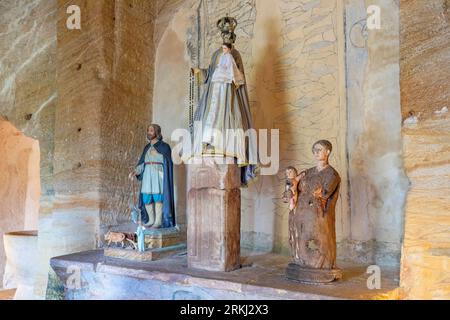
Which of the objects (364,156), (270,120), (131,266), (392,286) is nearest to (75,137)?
(131,266)

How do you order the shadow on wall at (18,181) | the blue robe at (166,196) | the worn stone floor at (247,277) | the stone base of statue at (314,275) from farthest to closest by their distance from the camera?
the shadow on wall at (18,181) → the blue robe at (166,196) → the stone base of statue at (314,275) → the worn stone floor at (247,277)

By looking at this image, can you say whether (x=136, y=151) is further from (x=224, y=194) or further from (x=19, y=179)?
(x=19, y=179)

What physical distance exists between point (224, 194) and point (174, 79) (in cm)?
240

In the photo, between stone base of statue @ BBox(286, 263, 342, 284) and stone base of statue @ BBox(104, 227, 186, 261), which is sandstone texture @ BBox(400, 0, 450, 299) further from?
stone base of statue @ BBox(104, 227, 186, 261)

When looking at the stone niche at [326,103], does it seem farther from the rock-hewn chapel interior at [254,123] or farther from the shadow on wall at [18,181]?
the shadow on wall at [18,181]

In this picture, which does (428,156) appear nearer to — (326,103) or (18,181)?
(326,103)

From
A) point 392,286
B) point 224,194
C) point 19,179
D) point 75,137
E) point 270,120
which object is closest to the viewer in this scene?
point 392,286

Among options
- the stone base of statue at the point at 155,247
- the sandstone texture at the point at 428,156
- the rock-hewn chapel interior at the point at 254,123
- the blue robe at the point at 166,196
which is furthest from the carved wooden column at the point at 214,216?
the sandstone texture at the point at 428,156

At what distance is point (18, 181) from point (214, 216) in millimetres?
5415

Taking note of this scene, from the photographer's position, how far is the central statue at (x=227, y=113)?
319cm

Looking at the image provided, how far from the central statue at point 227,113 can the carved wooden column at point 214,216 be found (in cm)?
12

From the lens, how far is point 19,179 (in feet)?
23.6

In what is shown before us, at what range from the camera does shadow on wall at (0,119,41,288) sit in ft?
22.8

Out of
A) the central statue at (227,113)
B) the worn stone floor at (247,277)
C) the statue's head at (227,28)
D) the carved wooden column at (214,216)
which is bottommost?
the worn stone floor at (247,277)
